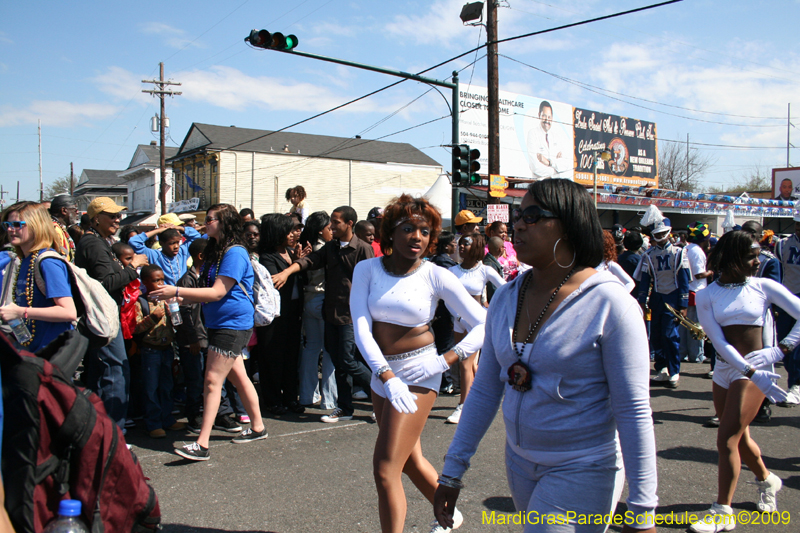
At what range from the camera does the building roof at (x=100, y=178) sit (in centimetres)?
6725

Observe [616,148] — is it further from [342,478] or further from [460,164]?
[342,478]

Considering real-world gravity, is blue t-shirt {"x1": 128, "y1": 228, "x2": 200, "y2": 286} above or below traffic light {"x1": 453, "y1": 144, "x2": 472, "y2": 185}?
below

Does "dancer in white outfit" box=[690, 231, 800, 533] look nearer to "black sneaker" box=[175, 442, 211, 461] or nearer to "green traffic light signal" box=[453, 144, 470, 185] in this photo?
"black sneaker" box=[175, 442, 211, 461]

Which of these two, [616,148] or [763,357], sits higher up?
[616,148]

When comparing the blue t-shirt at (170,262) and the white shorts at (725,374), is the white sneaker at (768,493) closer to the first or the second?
the white shorts at (725,374)

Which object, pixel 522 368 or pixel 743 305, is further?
pixel 743 305

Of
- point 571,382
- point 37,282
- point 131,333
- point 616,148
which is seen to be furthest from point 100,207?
point 616,148

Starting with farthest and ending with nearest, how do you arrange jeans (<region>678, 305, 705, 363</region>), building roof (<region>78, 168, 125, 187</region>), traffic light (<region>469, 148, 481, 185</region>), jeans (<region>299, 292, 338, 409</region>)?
building roof (<region>78, 168, 125, 187</region>), traffic light (<region>469, 148, 481, 185</region>), jeans (<region>678, 305, 705, 363</region>), jeans (<region>299, 292, 338, 409</region>)

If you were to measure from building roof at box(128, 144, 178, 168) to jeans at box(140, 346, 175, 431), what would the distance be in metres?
47.3

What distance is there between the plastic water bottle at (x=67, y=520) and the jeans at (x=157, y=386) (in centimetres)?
388

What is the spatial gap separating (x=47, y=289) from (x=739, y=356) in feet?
14.7

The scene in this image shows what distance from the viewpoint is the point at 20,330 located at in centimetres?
377

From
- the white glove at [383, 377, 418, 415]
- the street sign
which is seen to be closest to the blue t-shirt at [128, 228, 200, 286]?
the white glove at [383, 377, 418, 415]

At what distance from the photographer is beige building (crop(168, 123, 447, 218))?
38875mm
